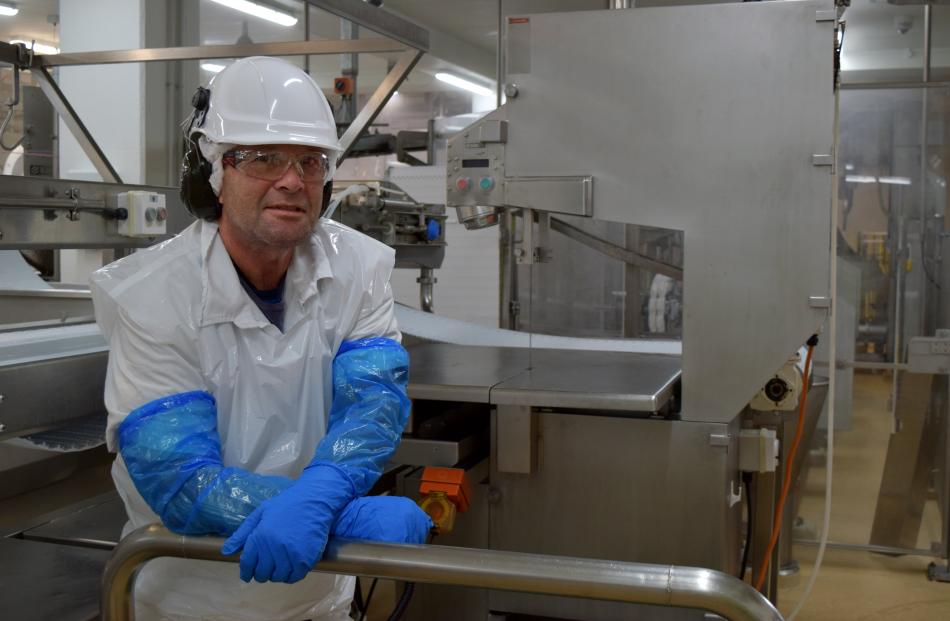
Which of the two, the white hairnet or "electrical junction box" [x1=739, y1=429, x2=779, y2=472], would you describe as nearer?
the white hairnet

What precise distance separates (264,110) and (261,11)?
471 cm

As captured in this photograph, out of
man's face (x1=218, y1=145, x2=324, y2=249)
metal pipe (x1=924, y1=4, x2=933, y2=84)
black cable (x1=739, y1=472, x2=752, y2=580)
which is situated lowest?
black cable (x1=739, y1=472, x2=752, y2=580)

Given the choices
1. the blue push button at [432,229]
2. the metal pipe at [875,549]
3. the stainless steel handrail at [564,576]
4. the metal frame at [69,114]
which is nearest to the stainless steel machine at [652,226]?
the metal frame at [69,114]

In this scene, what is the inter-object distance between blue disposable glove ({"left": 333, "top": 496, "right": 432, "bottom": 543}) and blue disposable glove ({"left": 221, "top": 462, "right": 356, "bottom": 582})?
7 cm

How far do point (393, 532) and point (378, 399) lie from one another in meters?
0.27

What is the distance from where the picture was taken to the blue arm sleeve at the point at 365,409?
4.38 feet

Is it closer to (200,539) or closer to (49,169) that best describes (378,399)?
→ (200,539)

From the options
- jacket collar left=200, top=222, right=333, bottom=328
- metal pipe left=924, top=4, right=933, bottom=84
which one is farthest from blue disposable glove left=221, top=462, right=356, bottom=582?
metal pipe left=924, top=4, right=933, bottom=84

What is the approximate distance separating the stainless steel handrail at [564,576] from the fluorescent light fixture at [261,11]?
199 inches

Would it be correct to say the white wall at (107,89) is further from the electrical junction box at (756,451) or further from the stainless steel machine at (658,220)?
the electrical junction box at (756,451)

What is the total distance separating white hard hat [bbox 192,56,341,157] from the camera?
1.35 metres

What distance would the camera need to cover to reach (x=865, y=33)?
4.27 metres

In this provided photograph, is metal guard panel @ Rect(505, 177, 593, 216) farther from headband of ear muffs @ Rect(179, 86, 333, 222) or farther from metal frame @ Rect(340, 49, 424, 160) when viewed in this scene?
headband of ear muffs @ Rect(179, 86, 333, 222)

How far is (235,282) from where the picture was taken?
4.53 ft
